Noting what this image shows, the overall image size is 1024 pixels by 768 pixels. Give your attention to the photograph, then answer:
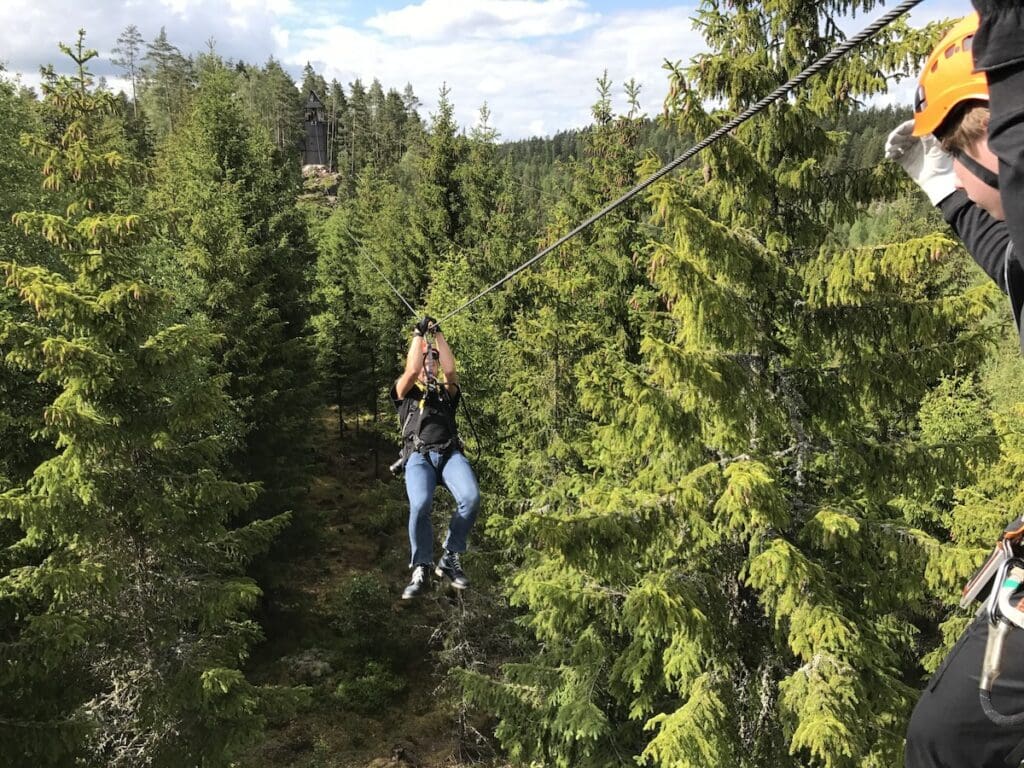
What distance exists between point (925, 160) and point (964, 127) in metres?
0.67

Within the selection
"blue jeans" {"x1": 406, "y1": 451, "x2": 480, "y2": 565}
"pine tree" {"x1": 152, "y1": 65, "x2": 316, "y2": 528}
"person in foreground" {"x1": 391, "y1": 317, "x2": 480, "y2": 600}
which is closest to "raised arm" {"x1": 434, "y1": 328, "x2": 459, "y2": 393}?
"person in foreground" {"x1": 391, "y1": 317, "x2": 480, "y2": 600}

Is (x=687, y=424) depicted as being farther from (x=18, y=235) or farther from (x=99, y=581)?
(x=18, y=235)

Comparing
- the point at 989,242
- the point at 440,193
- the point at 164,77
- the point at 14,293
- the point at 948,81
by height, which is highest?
the point at 164,77

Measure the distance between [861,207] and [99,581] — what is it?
10.2 metres

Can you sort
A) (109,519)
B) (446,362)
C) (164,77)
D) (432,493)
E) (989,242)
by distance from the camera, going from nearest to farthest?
(989,242)
(432,493)
(446,362)
(109,519)
(164,77)

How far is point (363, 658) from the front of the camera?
62.1 ft

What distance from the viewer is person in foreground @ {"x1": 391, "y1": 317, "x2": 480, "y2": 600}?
625 centimetres

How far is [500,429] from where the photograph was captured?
49.0 feet

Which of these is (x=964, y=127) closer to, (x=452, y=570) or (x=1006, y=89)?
(x=1006, y=89)

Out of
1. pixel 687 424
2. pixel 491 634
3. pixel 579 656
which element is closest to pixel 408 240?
pixel 491 634

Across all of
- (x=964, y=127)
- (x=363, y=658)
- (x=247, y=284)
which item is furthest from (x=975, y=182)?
(x=363, y=658)

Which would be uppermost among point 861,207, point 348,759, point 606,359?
point 861,207

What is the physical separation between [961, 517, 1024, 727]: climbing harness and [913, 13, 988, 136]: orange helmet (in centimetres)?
127

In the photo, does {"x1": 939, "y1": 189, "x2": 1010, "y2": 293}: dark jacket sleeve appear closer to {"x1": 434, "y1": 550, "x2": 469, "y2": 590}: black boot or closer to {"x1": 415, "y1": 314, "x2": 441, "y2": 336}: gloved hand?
{"x1": 415, "y1": 314, "x2": 441, "y2": 336}: gloved hand
